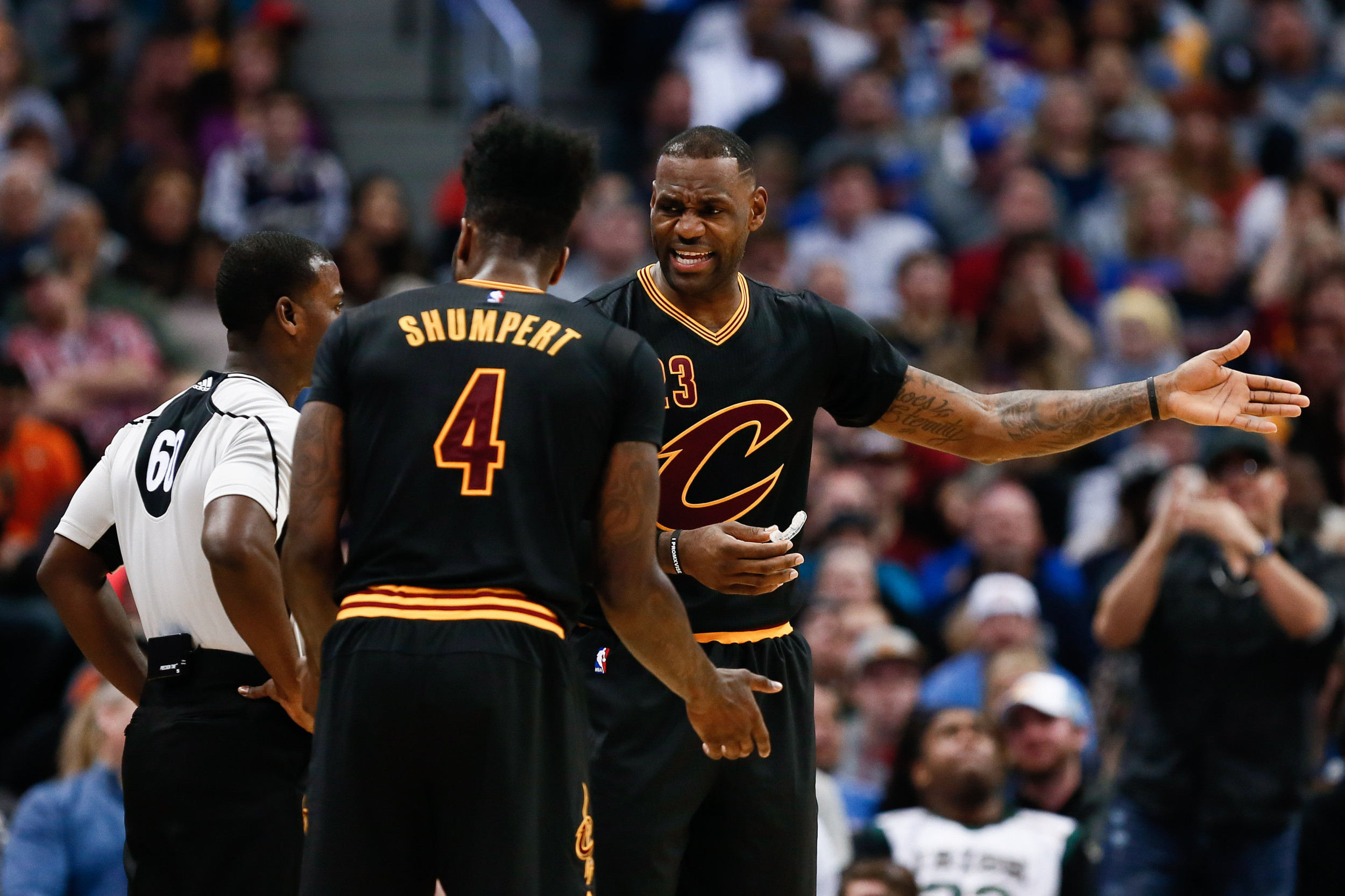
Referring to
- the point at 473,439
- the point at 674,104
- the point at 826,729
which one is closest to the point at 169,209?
the point at 674,104

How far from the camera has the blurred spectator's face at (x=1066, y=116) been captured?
14.6 meters

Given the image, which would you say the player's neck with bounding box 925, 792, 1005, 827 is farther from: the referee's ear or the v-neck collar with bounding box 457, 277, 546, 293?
A: the v-neck collar with bounding box 457, 277, 546, 293

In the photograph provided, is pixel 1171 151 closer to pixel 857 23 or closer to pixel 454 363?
pixel 857 23

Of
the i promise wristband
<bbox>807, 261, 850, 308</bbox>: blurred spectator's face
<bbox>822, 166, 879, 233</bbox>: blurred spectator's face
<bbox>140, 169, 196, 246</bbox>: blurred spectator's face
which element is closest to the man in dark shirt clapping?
the i promise wristband

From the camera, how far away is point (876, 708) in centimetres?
960

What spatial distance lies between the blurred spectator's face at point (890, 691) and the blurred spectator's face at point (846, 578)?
2.46 ft

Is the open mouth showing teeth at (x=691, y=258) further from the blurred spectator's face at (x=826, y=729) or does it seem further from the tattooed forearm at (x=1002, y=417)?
the blurred spectator's face at (x=826, y=729)

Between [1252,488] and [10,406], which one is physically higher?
[10,406]

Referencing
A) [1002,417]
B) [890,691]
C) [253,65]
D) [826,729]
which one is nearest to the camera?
[1002,417]

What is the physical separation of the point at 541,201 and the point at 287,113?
10.1m

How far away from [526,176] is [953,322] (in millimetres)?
8939

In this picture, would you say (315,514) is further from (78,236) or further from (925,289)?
(78,236)

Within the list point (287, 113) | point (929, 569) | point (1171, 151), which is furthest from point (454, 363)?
point (1171, 151)

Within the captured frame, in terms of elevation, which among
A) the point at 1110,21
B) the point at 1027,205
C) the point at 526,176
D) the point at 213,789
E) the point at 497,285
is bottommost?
the point at 213,789
